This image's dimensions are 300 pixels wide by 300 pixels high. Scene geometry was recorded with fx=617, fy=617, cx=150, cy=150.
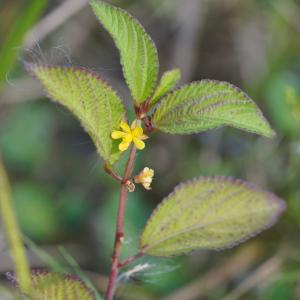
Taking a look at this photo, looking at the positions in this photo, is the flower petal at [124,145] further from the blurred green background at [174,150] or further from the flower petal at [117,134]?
the blurred green background at [174,150]

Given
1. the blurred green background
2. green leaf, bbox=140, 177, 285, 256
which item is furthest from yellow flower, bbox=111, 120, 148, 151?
the blurred green background

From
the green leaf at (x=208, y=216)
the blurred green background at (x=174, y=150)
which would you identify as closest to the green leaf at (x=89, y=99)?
the green leaf at (x=208, y=216)

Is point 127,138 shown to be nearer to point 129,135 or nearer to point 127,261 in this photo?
point 129,135

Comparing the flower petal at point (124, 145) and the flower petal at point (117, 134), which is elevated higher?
the flower petal at point (117, 134)

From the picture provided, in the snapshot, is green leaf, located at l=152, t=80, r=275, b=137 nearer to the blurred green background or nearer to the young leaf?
the young leaf

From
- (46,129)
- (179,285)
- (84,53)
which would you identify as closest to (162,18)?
(84,53)

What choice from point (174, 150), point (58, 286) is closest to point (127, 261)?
point (58, 286)
